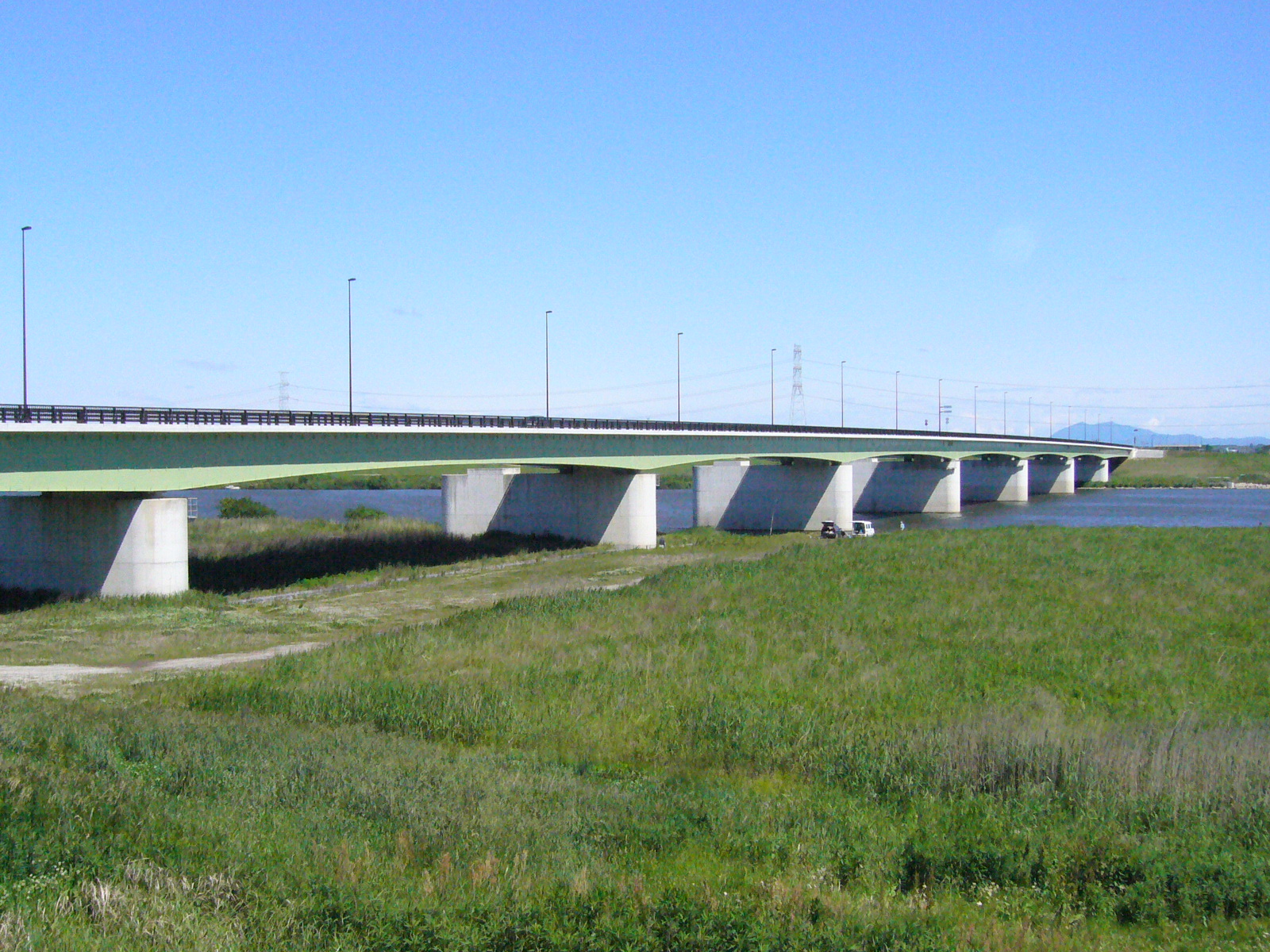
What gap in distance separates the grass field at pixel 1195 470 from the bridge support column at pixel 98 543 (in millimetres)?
130275

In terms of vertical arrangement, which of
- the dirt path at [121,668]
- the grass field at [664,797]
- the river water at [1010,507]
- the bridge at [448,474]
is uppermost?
the bridge at [448,474]

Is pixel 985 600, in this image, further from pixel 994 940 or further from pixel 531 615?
pixel 994 940

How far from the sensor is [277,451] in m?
41.6

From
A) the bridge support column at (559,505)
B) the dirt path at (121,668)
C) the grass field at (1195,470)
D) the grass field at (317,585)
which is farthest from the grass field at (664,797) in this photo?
the grass field at (1195,470)

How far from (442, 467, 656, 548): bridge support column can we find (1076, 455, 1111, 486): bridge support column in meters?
101

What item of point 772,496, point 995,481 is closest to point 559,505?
point 772,496

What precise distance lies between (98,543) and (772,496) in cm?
5449

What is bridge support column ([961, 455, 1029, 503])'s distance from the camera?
4668 inches

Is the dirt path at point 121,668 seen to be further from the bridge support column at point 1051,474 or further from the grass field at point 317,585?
the bridge support column at point 1051,474

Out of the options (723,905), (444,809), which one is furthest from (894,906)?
(444,809)

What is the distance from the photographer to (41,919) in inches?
300

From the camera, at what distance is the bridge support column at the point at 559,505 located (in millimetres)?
63188

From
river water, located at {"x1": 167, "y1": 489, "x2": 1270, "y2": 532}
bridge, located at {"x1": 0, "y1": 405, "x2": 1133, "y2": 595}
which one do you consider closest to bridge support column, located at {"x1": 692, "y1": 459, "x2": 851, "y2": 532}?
bridge, located at {"x1": 0, "y1": 405, "x2": 1133, "y2": 595}

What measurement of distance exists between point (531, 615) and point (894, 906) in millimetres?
20599
